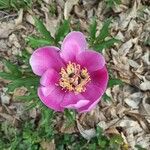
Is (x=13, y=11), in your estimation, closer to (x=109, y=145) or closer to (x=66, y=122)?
(x=66, y=122)

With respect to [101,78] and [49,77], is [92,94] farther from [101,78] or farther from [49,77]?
[49,77]

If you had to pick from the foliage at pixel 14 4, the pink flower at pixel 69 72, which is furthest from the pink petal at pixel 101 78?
the foliage at pixel 14 4

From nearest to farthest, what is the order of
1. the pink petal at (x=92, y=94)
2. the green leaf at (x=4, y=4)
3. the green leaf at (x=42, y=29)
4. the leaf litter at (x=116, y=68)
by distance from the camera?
the pink petal at (x=92, y=94), the green leaf at (x=42, y=29), the leaf litter at (x=116, y=68), the green leaf at (x=4, y=4)

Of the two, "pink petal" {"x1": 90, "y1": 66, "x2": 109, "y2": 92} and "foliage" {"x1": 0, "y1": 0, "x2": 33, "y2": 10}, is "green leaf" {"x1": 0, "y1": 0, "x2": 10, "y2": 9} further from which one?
"pink petal" {"x1": 90, "y1": 66, "x2": 109, "y2": 92}

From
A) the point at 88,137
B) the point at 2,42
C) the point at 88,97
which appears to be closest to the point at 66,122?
the point at 88,137

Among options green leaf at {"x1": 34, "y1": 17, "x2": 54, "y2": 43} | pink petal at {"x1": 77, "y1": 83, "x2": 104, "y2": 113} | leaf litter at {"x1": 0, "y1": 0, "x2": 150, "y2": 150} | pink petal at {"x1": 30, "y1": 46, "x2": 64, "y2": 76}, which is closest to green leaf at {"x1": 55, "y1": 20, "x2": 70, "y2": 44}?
green leaf at {"x1": 34, "y1": 17, "x2": 54, "y2": 43}

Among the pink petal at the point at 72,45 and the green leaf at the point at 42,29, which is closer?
the pink petal at the point at 72,45

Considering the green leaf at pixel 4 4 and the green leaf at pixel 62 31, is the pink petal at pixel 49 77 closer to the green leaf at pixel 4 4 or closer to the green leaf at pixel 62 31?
the green leaf at pixel 62 31
